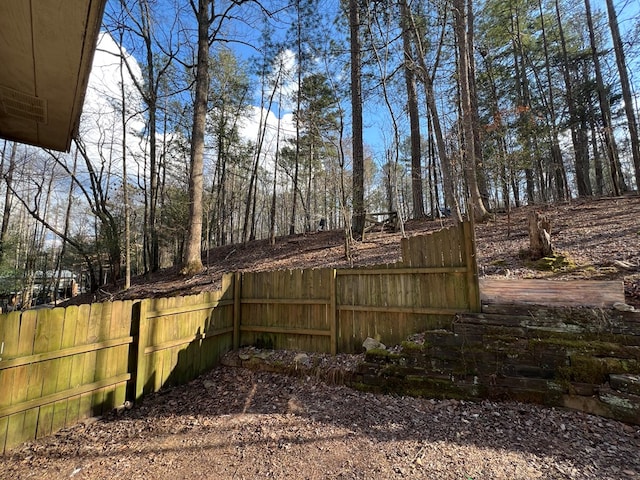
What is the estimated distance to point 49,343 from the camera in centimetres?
274

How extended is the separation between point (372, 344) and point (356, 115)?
7218 millimetres

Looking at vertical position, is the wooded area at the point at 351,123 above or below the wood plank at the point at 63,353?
above

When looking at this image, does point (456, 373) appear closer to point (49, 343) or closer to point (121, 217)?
point (49, 343)

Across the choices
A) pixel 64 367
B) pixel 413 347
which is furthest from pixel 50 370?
pixel 413 347

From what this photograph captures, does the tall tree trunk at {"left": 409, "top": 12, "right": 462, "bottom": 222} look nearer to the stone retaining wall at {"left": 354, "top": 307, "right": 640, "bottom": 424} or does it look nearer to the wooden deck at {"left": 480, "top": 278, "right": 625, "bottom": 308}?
the wooden deck at {"left": 480, "top": 278, "right": 625, "bottom": 308}

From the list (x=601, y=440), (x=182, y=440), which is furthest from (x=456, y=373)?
(x=182, y=440)

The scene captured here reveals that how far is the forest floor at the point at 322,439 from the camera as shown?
2.11m

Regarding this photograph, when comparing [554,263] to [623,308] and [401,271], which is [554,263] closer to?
[623,308]

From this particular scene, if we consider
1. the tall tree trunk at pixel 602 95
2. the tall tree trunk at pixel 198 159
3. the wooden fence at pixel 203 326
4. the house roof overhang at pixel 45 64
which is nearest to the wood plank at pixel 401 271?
the wooden fence at pixel 203 326

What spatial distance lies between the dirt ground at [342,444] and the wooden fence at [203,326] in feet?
1.13

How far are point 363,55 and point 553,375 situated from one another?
9.43 metres

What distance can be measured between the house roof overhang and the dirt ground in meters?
3.02

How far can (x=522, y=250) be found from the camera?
5559 mm

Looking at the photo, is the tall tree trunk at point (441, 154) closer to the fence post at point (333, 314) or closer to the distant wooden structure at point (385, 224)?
the distant wooden structure at point (385, 224)
